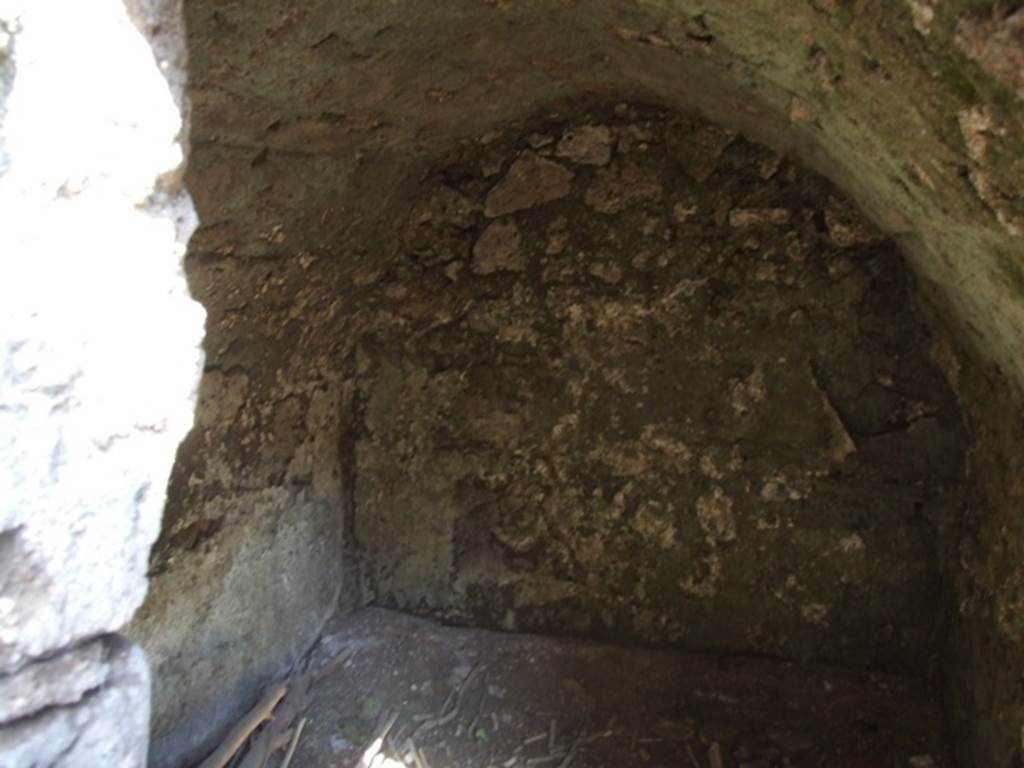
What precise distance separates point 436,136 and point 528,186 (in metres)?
0.31

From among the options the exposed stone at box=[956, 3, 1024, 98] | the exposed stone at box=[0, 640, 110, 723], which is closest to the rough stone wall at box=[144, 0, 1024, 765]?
the exposed stone at box=[956, 3, 1024, 98]

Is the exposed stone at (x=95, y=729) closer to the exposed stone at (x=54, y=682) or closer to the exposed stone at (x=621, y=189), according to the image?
the exposed stone at (x=54, y=682)

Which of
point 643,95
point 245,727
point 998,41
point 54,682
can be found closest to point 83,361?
point 54,682

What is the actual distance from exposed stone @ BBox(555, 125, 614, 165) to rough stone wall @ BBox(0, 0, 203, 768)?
1.70 metres

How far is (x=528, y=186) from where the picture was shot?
108 inches

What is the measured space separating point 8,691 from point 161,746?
136 cm

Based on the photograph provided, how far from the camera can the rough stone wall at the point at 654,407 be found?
8.33 ft

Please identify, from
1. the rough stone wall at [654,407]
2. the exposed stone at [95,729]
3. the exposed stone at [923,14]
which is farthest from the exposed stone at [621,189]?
the exposed stone at [95,729]

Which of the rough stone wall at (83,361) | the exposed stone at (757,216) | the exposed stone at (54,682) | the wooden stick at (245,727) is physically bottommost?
the wooden stick at (245,727)

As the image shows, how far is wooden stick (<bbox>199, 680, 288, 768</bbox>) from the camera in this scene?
2.26 metres

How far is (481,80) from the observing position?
2.32 m

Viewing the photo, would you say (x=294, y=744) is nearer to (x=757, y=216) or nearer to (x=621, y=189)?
(x=621, y=189)

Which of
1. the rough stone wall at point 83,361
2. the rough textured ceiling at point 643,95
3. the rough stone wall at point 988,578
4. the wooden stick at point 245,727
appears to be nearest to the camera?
the rough stone wall at point 83,361

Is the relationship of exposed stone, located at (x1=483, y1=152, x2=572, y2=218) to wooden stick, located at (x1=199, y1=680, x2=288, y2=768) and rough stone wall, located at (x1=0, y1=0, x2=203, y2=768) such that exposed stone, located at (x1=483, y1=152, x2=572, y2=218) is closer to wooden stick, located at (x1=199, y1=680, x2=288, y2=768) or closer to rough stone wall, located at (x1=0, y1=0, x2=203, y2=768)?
wooden stick, located at (x1=199, y1=680, x2=288, y2=768)
